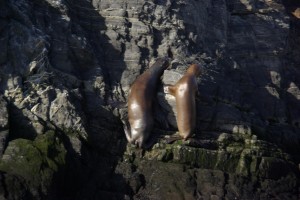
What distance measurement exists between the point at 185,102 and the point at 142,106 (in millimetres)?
978

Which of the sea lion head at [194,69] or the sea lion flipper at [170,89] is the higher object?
the sea lion head at [194,69]

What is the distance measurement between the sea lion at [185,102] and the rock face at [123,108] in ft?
0.91

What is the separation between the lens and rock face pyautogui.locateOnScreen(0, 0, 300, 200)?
11.8 meters

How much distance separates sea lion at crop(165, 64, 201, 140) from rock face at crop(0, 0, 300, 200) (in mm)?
276

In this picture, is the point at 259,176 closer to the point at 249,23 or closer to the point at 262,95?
the point at 262,95

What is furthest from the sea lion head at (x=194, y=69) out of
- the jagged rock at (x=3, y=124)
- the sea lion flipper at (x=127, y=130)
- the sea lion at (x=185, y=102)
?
the jagged rock at (x=3, y=124)

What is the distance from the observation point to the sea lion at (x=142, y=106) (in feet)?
42.8

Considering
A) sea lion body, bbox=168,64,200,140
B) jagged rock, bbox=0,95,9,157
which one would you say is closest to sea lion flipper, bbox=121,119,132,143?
sea lion body, bbox=168,64,200,140

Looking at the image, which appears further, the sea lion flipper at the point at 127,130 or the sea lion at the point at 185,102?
the sea lion at the point at 185,102

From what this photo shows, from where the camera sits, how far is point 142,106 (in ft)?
44.0

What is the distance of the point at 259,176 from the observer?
505 inches

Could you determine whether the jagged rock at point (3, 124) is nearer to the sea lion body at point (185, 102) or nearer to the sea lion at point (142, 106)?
the sea lion at point (142, 106)

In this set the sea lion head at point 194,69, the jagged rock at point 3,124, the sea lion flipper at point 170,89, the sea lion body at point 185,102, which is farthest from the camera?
the sea lion head at point 194,69

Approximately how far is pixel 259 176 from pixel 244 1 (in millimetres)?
8034
